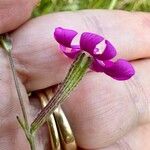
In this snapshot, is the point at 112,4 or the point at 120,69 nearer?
the point at 120,69

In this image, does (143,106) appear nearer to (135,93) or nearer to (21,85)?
(135,93)

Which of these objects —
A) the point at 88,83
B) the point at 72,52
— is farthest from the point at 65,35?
the point at 88,83

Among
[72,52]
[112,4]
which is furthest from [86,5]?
[72,52]

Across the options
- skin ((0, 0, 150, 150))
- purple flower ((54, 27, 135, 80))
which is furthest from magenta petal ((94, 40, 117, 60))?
skin ((0, 0, 150, 150))

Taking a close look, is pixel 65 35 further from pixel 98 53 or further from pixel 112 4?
pixel 112 4

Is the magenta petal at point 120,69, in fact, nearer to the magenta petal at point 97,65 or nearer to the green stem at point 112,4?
the magenta petal at point 97,65

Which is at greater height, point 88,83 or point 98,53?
point 98,53
